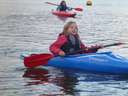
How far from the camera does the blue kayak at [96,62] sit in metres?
13.2

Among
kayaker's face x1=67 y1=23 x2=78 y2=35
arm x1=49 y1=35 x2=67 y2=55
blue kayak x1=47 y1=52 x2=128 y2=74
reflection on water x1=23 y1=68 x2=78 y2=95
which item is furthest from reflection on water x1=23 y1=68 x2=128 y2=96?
kayaker's face x1=67 y1=23 x2=78 y2=35

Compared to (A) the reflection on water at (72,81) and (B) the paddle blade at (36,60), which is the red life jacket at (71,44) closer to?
Result: (B) the paddle blade at (36,60)

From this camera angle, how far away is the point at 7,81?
1252 cm

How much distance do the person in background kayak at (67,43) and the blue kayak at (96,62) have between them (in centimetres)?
25

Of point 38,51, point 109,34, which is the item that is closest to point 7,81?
point 38,51

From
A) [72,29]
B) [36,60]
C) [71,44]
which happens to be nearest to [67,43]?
[71,44]

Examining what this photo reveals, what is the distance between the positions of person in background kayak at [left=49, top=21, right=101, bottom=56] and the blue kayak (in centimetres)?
25

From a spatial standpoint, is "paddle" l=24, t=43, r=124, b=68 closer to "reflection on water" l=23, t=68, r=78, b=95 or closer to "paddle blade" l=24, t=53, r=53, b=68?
"paddle blade" l=24, t=53, r=53, b=68

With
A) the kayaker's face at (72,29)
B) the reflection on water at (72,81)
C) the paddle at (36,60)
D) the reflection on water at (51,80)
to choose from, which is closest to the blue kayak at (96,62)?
the reflection on water at (72,81)

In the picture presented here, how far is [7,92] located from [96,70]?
3.18 meters

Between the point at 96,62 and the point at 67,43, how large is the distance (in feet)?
3.57

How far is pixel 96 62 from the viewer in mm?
13594

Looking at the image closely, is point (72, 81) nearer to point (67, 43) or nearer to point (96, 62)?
point (96, 62)

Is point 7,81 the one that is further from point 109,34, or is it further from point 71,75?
point 109,34
